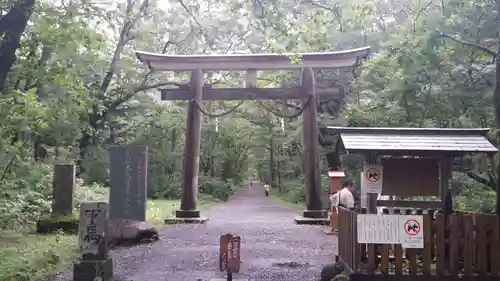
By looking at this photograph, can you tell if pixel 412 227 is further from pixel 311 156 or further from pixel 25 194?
pixel 25 194

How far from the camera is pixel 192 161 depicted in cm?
1648

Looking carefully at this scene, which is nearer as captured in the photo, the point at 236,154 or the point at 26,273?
the point at 26,273

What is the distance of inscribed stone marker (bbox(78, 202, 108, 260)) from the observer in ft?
24.3

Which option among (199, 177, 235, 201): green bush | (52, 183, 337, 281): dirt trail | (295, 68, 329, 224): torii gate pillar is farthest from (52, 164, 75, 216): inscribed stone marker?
(199, 177, 235, 201): green bush

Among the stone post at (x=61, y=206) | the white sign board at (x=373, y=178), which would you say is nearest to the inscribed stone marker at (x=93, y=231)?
the white sign board at (x=373, y=178)

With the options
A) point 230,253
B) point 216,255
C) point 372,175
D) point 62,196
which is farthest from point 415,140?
point 62,196

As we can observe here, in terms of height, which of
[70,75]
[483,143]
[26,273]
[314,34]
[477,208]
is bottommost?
[26,273]

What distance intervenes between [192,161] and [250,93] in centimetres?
316

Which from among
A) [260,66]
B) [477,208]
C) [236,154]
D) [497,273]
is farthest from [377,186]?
[236,154]

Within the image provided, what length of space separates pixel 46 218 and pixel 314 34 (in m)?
8.90

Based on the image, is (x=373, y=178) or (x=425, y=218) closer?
(x=425, y=218)

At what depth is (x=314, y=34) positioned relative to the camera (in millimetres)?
12367

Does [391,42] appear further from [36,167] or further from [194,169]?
[36,167]

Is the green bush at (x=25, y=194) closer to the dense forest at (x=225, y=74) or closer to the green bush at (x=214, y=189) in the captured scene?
the dense forest at (x=225, y=74)
